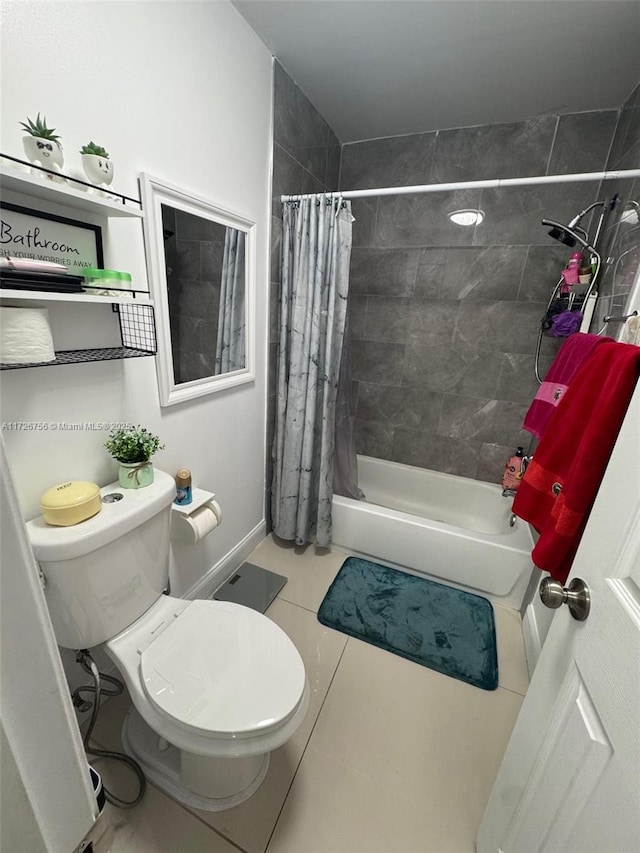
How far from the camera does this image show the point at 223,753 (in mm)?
898

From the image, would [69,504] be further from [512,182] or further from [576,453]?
[512,182]

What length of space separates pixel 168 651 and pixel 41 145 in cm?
134

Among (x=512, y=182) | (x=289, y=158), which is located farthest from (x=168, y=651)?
(x=289, y=158)

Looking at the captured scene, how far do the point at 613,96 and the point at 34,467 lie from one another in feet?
9.32

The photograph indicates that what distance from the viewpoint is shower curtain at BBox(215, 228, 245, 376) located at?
5.09 feet

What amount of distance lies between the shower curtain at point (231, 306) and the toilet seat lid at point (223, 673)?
3.26 ft

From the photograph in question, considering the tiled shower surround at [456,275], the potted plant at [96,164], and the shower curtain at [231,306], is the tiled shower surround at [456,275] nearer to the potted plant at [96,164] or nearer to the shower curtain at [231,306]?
the shower curtain at [231,306]

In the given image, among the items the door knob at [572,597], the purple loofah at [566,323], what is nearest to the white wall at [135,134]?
the door knob at [572,597]

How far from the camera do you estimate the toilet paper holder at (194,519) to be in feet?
4.53

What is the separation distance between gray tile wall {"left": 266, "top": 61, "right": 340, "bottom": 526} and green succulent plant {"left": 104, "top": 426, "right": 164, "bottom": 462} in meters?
0.93

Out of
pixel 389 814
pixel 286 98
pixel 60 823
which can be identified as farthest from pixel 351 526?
pixel 286 98

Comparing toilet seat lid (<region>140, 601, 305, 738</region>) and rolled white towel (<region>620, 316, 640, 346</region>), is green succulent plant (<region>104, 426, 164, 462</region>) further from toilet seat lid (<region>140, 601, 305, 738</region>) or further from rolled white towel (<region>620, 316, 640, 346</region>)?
rolled white towel (<region>620, 316, 640, 346</region>)

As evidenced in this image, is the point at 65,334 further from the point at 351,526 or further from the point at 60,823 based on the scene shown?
the point at 351,526

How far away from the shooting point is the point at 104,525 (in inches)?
38.1
